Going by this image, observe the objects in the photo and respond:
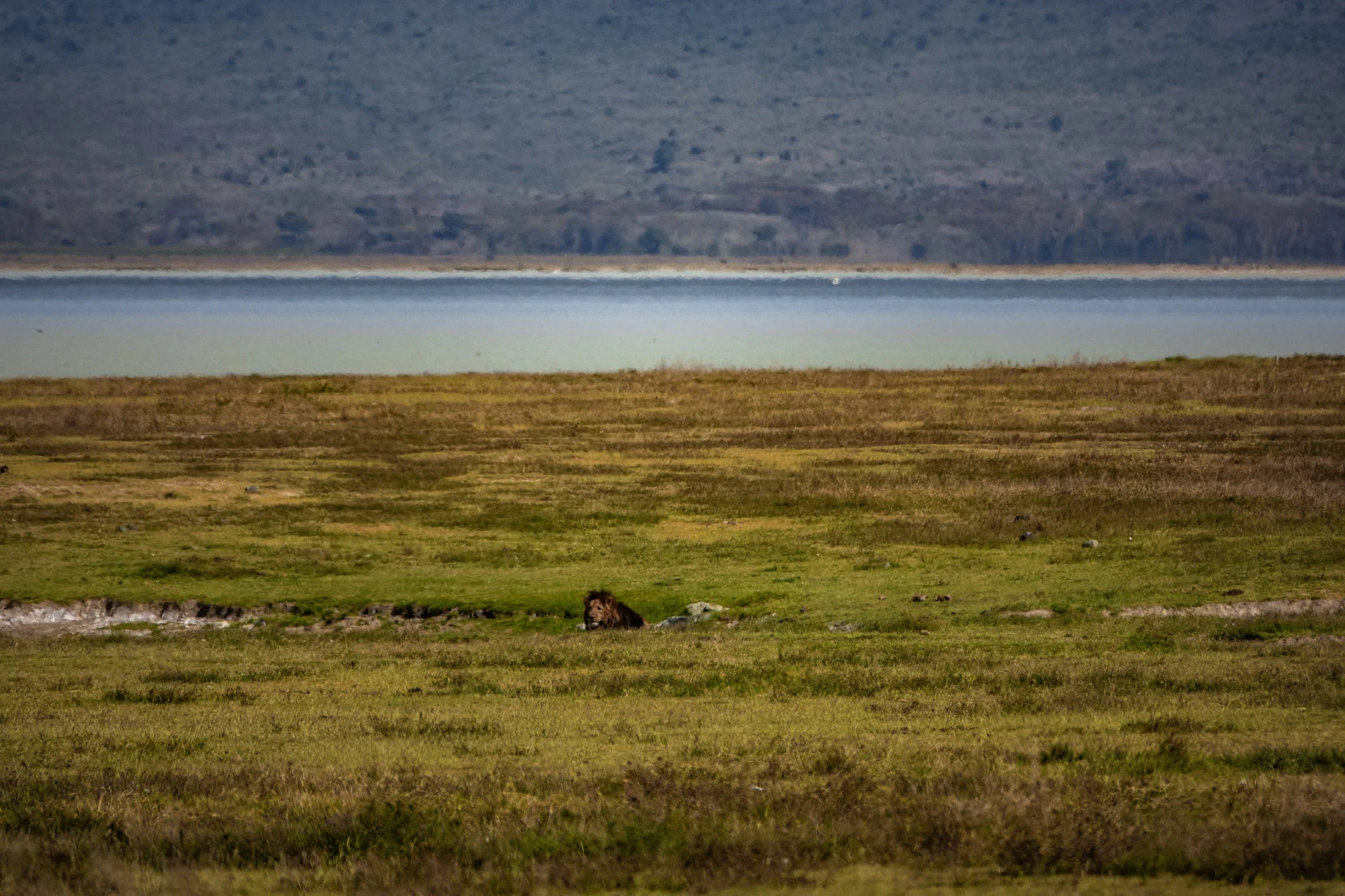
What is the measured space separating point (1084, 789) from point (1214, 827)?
1.01 meters

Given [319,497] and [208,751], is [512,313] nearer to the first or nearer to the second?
[319,497]

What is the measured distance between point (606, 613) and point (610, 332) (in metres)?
105

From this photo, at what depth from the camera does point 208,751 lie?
465 inches

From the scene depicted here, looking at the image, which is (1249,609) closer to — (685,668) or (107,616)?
(685,668)

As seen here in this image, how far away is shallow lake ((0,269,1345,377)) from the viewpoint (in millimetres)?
87125

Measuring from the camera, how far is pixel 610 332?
124250 millimetres

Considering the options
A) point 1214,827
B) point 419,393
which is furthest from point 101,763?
point 419,393

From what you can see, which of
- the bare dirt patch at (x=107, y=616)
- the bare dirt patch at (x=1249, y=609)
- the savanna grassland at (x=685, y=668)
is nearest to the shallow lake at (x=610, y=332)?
the savanna grassland at (x=685, y=668)

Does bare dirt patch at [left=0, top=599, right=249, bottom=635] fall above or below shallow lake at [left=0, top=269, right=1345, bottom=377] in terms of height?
below

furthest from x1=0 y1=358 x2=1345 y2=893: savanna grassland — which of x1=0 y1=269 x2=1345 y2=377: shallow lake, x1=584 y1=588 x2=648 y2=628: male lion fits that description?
x1=0 y1=269 x2=1345 y2=377: shallow lake

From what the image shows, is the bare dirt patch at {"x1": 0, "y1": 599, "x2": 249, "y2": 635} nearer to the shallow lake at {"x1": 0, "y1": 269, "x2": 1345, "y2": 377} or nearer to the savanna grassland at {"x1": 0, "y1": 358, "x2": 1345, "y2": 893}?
the savanna grassland at {"x1": 0, "y1": 358, "x2": 1345, "y2": 893}

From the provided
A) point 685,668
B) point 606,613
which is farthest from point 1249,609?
point 606,613

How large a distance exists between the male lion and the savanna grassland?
18.8 inches

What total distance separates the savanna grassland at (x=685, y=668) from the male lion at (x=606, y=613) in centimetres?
48
